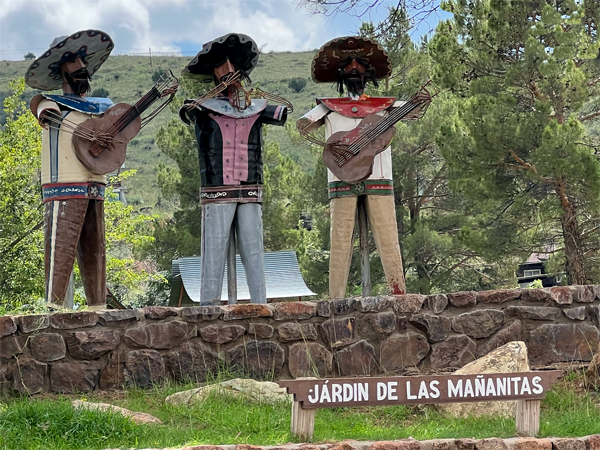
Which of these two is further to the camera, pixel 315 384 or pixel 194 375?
pixel 194 375

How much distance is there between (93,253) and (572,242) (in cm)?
946

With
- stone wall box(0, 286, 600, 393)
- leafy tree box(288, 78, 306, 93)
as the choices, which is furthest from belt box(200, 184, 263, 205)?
leafy tree box(288, 78, 306, 93)

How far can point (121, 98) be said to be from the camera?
48.1 metres

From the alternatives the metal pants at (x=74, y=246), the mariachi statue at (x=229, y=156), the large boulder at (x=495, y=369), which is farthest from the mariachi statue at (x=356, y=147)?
the metal pants at (x=74, y=246)

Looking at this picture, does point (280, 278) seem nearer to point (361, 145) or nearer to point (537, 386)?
point (361, 145)

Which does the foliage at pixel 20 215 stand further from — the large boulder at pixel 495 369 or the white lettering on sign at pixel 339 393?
the white lettering on sign at pixel 339 393

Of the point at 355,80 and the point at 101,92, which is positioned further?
the point at 101,92

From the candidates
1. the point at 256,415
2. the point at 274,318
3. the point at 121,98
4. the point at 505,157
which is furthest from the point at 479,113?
the point at 121,98

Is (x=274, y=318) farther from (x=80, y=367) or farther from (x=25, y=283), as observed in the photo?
(x=25, y=283)

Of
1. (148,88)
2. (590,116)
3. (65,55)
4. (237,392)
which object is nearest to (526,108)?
(590,116)

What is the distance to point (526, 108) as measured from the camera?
1516cm

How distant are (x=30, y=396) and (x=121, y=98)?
1712 inches

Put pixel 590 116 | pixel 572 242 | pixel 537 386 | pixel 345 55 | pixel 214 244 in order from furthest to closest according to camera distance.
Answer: pixel 590 116, pixel 572 242, pixel 345 55, pixel 214 244, pixel 537 386

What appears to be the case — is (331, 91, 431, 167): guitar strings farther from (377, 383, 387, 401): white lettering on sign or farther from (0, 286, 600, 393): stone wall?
(377, 383, 387, 401): white lettering on sign
